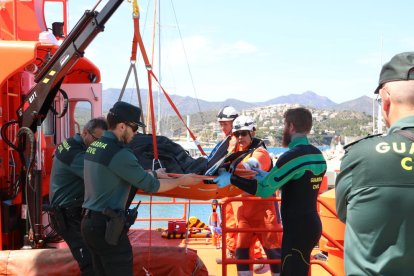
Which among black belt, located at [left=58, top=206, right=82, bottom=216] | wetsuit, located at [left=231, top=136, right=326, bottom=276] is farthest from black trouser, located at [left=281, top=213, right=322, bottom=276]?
black belt, located at [left=58, top=206, right=82, bottom=216]

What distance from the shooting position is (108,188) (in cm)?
350

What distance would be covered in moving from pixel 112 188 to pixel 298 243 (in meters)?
1.50

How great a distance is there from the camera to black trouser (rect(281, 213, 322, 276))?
391 centimetres

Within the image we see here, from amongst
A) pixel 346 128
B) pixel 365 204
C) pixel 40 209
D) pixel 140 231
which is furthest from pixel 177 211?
pixel 346 128

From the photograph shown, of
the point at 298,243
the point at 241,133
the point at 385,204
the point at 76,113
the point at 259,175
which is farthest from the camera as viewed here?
the point at 76,113

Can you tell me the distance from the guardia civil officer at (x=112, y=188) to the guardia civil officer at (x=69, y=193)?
1.96ft

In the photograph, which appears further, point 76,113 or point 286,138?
point 76,113

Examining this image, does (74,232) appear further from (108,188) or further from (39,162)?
(39,162)

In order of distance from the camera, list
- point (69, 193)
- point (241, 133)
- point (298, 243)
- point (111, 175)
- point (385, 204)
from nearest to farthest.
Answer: point (385, 204), point (111, 175), point (298, 243), point (69, 193), point (241, 133)

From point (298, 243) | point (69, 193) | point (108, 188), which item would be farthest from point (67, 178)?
point (298, 243)

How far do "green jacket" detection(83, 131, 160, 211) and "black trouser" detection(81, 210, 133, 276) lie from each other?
8 cm

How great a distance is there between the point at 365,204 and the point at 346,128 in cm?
9048

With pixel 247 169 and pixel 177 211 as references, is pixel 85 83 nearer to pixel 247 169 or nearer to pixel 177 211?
pixel 247 169

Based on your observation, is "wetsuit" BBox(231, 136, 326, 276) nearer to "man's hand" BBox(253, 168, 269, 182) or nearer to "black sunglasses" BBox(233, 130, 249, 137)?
Answer: "man's hand" BBox(253, 168, 269, 182)
